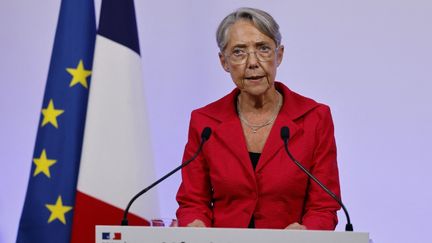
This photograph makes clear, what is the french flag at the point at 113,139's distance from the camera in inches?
99.5

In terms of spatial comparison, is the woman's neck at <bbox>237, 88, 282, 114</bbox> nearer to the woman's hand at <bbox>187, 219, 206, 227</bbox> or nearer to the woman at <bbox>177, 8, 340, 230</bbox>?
the woman at <bbox>177, 8, 340, 230</bbox>

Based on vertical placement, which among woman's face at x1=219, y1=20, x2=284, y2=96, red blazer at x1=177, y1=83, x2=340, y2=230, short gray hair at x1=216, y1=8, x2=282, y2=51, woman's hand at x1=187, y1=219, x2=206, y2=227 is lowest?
woman's hand at x1=187, y1=219, x2=206, y2=227

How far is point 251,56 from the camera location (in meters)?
2.41

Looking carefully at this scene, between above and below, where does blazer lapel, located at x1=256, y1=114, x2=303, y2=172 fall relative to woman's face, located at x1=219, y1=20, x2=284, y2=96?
below

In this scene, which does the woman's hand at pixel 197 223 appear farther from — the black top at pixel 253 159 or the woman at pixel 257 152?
the black top at pixel 253 159

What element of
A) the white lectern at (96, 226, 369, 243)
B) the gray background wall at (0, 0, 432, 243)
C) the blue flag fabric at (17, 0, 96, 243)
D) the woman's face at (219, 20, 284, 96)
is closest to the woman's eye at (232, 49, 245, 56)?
the woman's face at (219, 20, 284, 96)

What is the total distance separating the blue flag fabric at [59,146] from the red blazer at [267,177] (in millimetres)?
406

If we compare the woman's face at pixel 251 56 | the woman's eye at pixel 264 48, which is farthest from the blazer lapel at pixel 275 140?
the woman's eye at pixel 264 48

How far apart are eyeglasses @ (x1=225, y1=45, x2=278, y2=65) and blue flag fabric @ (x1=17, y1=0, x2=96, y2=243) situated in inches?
21.2

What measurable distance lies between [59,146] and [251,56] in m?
0.72

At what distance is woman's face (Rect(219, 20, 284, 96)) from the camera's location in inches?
95.1

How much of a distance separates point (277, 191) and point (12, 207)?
1613 mm

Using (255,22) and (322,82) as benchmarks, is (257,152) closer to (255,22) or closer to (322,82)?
(255,22)

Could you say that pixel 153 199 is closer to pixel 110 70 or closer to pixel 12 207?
pixel 110 70
